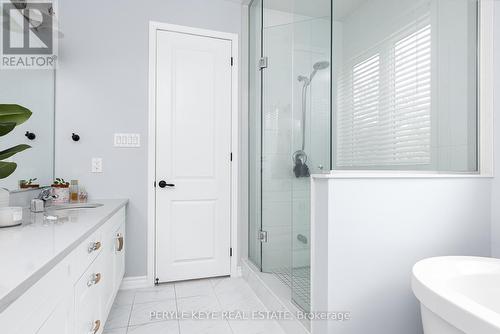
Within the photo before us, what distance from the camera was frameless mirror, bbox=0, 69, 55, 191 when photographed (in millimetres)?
1687

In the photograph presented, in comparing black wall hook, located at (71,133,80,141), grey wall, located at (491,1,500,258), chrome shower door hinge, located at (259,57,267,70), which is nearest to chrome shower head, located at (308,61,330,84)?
chrome shower door hinge, located at (259,57,267,70)

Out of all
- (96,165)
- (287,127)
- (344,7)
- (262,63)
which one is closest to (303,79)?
(287,127)

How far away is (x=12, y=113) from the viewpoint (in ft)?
3.61

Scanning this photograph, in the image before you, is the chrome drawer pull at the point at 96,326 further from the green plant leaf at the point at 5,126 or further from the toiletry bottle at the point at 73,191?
the toiletry bottle at the point at 73,191

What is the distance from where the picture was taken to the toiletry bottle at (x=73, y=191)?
2.17 meters

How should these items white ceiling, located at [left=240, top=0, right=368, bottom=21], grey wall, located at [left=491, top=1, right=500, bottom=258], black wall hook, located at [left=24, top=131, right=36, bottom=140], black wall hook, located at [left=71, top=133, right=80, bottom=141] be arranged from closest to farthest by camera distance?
grey wall, located at [left=491, top=1, right=500, bottom=258] < white ceiling, located at [left=240, top=0, right=368, bottom=21] < black wall hook, located at [left=24, top=131, right=36, bottom=140] < black wall hook, located at [left=71, top=133, right=80, bottom=141]

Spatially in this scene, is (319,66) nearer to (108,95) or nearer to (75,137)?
(108,95)

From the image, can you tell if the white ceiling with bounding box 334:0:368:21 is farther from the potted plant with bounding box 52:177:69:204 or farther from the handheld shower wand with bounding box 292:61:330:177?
the potted plant with bounding box 52:177:69:204

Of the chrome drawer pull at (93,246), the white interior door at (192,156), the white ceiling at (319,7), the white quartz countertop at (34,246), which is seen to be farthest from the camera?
the white interior door at (192,156)

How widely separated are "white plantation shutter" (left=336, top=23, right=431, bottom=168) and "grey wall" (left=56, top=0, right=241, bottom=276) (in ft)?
5.46

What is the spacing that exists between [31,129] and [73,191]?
0.54 meters

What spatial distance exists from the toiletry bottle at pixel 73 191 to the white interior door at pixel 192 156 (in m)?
0.61

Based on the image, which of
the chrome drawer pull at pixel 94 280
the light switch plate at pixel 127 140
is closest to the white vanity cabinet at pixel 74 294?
the chrome drawer pull at pixel 94 280

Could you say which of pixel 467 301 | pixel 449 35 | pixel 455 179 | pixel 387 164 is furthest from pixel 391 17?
pixel 467 301
